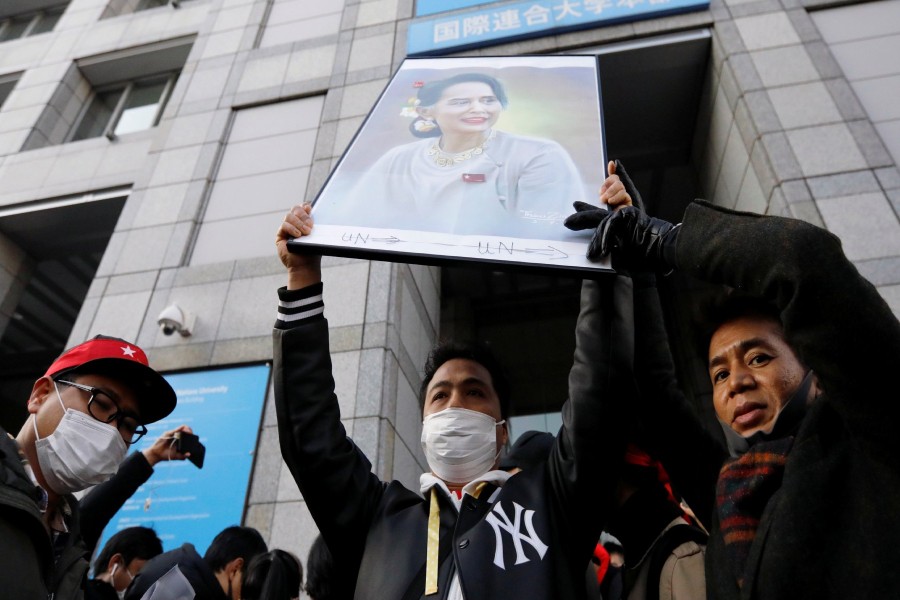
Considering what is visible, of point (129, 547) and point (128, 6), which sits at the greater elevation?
point (128, 6)

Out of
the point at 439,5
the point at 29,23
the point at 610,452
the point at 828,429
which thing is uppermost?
the point at 29,23

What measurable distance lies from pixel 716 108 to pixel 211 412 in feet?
22.2

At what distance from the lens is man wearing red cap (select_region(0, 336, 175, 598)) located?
6.12ft

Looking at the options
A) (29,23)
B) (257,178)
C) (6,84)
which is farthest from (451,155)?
(29,23)

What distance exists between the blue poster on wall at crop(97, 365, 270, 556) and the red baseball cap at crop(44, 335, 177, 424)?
9.08 feet

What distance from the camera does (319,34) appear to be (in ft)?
28.3

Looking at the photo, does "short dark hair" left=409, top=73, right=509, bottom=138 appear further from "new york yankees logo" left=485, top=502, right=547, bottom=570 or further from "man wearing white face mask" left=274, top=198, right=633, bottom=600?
"new york yankees logo" left=485, top=502, right=547, bottom=570

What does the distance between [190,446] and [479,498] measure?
2183 mm

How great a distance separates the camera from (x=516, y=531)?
1725mm

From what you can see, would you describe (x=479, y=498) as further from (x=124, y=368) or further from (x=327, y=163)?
(x=327, y=163)

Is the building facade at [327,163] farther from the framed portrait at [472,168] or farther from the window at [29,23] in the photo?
the framed portrait at [472,168]

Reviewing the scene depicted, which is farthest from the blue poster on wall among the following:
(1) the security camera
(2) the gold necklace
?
(2) the gold necklace

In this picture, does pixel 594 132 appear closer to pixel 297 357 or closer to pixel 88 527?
pixel 297 357

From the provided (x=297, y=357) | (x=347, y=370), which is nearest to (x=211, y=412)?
(x=347, y=370)
